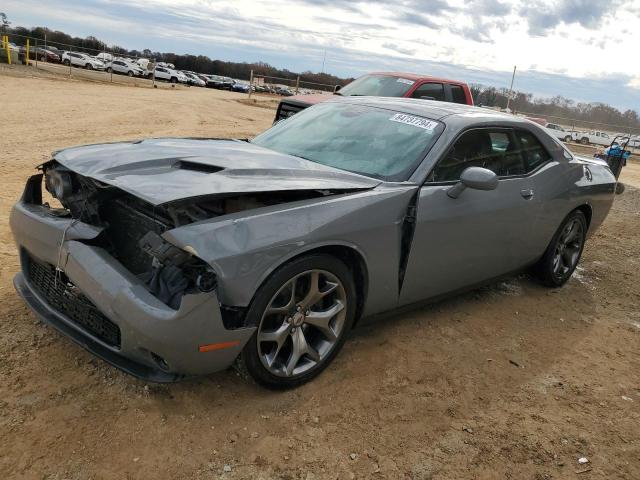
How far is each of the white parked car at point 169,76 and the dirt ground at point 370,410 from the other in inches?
1915

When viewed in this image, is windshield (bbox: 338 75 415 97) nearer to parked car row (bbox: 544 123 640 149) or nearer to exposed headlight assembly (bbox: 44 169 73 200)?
exposed headlight assembly (bbox: 44 169 73 200)

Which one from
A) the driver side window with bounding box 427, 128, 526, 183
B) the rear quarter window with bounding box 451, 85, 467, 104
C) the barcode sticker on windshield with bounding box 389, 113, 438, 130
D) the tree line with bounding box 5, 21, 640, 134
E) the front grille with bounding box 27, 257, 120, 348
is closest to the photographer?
the front grille with bounding box 27, 257, 120, 348

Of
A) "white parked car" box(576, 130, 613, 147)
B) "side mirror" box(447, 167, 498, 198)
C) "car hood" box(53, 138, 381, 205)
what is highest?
"white parked car" box(576, 130, 613, 147)

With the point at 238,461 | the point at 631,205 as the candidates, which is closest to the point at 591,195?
the point at 238,461

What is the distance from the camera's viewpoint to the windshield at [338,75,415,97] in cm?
1000

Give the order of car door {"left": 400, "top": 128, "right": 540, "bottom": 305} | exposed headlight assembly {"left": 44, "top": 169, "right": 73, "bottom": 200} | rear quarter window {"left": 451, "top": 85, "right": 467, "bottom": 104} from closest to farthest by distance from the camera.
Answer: exposed headlight assembly {"left": 44, "top": 169, "right": 73, "bottom": 200}
car door {"left": 400, "top": 128, "right": 540, "bottom": 305}
rear quarter window {"left": 451, "top": 85, "right": 467, "bottom": 104}

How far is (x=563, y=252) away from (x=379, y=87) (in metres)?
6.02

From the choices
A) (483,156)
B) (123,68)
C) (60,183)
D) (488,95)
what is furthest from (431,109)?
(123,68)

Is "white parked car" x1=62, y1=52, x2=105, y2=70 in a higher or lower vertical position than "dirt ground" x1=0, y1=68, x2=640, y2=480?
higher

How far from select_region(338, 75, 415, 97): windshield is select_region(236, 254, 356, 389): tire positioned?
7.47 metres

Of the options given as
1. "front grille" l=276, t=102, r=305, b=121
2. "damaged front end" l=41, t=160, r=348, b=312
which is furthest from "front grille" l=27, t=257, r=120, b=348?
"front grille" l=276, t=102, r=305, b=121

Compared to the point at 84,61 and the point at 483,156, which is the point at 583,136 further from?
the point at 84,61

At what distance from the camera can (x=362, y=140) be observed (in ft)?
12.3

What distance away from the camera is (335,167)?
350cm
